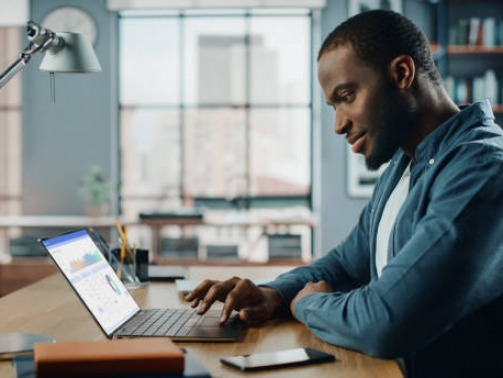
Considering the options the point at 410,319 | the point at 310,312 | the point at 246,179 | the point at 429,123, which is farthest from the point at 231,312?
the point at 246,179

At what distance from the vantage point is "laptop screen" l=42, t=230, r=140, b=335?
4.36 feet

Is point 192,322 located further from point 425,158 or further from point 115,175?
point 115,175

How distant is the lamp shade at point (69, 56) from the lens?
185 cm

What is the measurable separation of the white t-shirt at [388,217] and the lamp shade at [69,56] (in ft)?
2.89

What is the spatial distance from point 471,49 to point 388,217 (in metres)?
3.94

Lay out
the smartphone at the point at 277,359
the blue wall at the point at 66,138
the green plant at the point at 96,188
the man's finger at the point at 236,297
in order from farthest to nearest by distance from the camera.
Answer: the blue wall at the point at 66,138 < the green plant at the point at 96,188 < the man's finger at the point at 236,297 < the smartphone at the point at 277,359

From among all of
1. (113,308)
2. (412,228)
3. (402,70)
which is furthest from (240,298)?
(402,70)

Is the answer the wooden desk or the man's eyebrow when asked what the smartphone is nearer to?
the wooden desk

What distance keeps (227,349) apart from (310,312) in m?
0.20

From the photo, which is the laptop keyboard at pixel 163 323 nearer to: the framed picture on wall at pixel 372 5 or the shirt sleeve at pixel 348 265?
the shirt sleeve at pixel 348 265

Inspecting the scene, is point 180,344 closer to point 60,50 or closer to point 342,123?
point 342,123

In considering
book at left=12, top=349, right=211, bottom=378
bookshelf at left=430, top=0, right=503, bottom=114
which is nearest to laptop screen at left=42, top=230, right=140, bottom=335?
book at left=12, top=349, right=211, bottom=378

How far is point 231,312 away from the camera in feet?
4.86

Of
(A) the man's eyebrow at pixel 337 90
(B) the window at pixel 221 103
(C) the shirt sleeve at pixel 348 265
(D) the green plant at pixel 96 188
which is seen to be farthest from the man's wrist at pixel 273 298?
(B) the window at pixel 221 103
